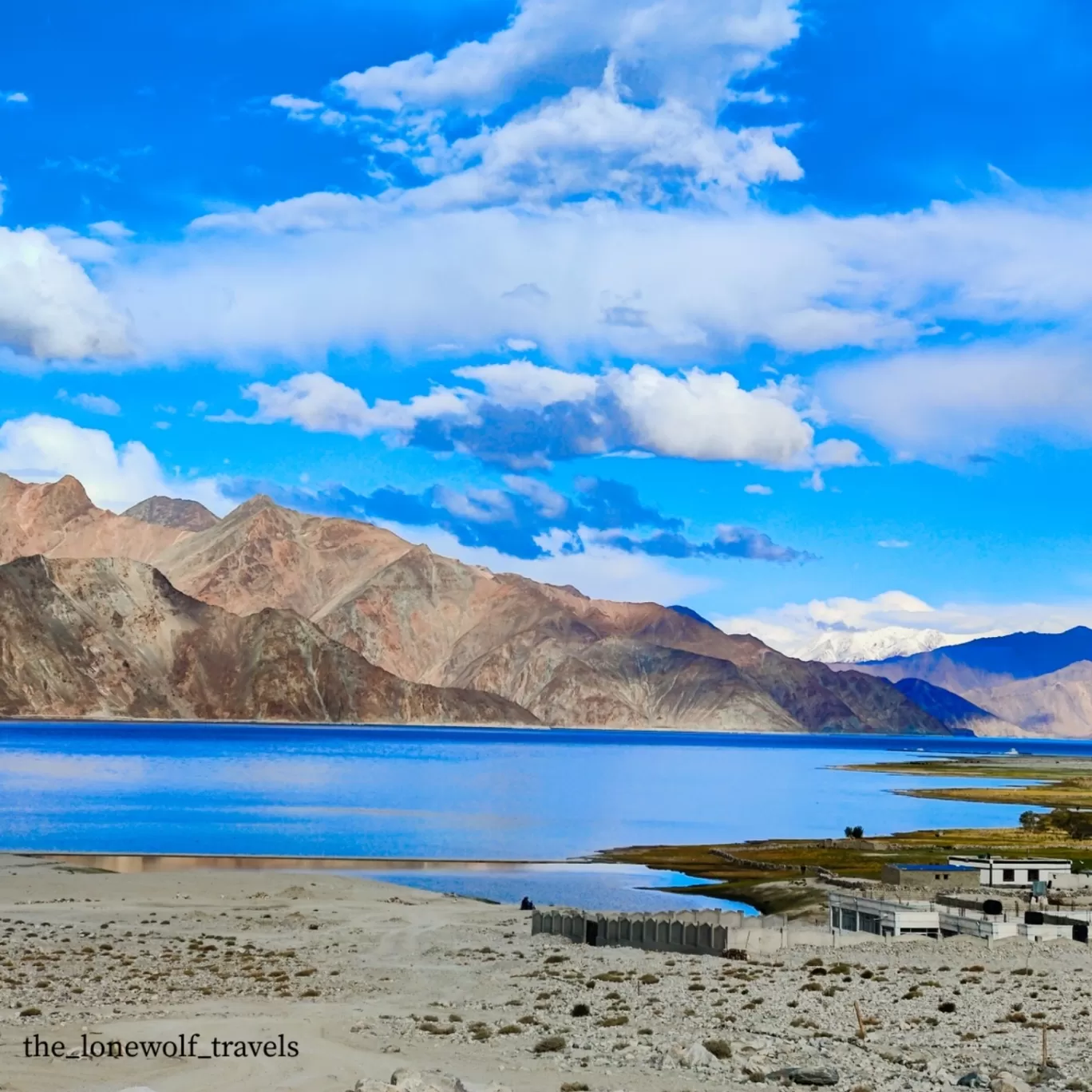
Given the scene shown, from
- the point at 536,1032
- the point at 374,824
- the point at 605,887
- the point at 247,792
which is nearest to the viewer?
the point at 536,1032

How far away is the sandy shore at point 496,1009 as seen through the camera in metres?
24.8

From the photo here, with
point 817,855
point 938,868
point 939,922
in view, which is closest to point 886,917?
point 939,922

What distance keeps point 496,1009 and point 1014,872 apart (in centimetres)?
3734

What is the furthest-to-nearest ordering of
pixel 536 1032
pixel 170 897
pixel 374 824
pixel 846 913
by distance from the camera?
pixel 374 824
pixel 170 897
pixel 846 913
pixel 536 1032

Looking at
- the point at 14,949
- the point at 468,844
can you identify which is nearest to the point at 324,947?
the point at 14,949

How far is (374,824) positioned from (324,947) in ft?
222

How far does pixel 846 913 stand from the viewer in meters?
50.9

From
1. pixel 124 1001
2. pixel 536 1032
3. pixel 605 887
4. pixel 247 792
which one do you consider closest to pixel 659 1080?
pixel 536 1032

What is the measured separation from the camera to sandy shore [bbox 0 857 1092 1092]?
24797 millimetres

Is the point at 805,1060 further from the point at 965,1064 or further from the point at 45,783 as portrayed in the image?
the point at 45,783

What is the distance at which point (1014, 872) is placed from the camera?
63375 mm

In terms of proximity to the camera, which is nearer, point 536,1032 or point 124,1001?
point 536,1032

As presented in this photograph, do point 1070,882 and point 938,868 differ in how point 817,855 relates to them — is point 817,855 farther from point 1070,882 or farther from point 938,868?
point 938,868

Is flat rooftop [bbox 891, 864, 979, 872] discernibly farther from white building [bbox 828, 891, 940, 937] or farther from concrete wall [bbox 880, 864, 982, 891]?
white building [bbox 828, 891, 940, 937]
